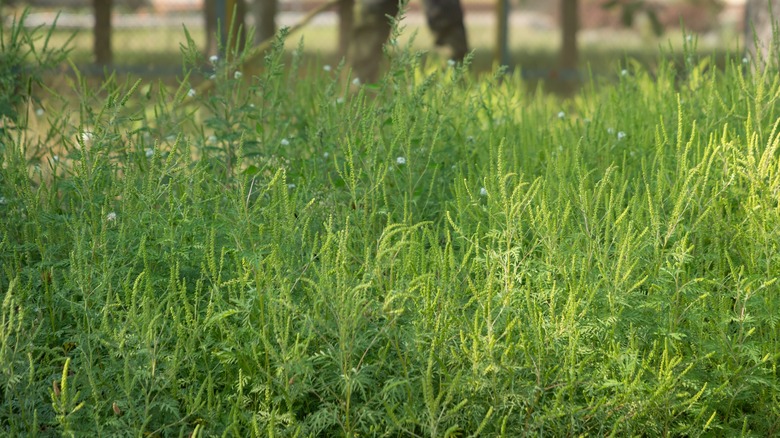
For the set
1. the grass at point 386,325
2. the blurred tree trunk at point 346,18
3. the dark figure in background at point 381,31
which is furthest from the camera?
the blurred tree trunk at point 346,18

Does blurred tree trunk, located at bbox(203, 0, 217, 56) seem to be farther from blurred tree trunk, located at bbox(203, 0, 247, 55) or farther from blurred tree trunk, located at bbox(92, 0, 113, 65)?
blurred tree trunk, located at bbox(92, 0, 113, 65)

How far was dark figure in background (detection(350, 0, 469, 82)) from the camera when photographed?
23.1 ft

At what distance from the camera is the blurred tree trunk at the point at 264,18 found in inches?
333

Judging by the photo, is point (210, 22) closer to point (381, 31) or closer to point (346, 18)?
point (346, 18)

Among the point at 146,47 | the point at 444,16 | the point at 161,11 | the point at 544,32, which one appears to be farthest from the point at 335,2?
the point at 544,32

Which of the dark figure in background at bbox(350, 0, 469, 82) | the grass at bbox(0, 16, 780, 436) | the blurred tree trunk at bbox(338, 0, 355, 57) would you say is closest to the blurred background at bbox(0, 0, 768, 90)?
the blurred tree trunk at bbox(338, 0, 355, 57)

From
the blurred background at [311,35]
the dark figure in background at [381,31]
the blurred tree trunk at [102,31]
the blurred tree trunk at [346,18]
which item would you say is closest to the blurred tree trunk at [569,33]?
the blurred background at [311,35]

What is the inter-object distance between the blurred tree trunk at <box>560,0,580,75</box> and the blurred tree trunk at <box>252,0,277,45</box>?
3419mm

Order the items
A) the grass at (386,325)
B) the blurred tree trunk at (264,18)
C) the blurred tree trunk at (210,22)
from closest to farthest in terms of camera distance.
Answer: the grass at (386,325) < the blurred tree trunk at (264,18) < the blurred tree trunk at (210,22)

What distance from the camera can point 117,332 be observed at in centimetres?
233

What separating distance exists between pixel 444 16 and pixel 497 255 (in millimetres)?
4926

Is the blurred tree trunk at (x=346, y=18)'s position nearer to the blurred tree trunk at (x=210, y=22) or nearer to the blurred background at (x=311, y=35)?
the blurred background at (x=311, y=35)

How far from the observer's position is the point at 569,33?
34.6 feet

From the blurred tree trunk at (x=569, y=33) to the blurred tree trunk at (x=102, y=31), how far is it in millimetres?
4956
